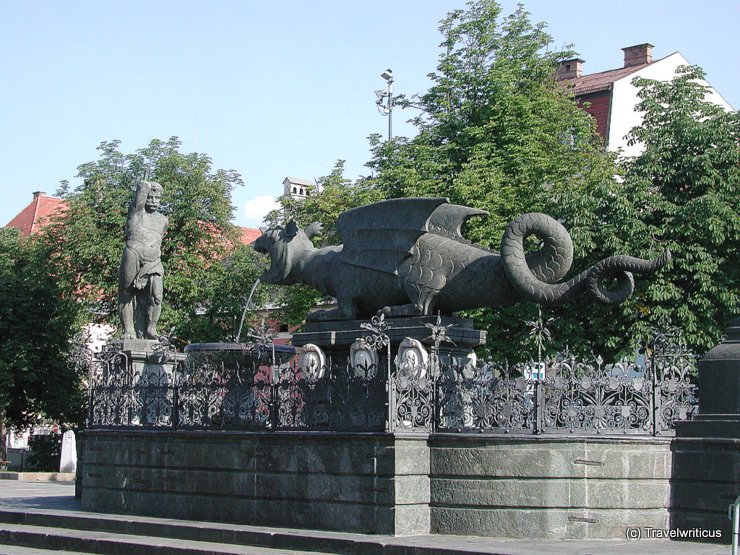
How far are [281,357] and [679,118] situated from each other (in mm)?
11856

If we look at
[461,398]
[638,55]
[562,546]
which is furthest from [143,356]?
[638,55]

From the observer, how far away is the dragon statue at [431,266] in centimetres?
1545

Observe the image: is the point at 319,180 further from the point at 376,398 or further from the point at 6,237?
the point at 376,398

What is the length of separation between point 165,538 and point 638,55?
42724mm

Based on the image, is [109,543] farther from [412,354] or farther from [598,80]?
[598,80]

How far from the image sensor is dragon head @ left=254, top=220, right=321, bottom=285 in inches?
710

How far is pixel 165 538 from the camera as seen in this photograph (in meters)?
15.0

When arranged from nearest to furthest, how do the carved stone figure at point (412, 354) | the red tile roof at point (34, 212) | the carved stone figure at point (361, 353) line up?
the carved stone figure at point (412, 354) < the carved stone figure at point (361, 353) < the red tile roof at point (34, 212)

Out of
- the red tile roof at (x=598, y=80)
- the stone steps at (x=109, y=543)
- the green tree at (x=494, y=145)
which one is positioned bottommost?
the stone steps at (x=109, y=543)

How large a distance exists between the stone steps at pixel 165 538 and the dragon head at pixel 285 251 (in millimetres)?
4144

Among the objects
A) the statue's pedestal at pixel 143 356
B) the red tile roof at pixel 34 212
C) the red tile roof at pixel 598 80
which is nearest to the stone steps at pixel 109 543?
the statue's pedestal at pixel 143 356

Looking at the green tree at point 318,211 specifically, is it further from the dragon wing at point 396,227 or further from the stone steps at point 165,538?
the stone steps at point 165,538

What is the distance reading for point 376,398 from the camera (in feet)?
46.7

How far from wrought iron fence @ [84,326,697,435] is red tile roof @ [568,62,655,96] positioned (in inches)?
1319
